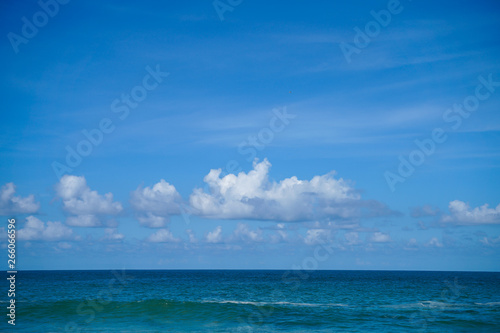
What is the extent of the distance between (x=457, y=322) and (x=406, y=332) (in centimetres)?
632

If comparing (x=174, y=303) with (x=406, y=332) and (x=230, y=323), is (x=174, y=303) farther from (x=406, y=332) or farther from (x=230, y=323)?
(x=406, y=332)

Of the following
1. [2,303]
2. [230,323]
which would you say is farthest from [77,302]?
[230,323]

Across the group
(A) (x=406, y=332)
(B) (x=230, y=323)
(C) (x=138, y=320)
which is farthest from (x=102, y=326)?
(A) (x=406, y=332)

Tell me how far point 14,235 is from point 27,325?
1126 centimetres

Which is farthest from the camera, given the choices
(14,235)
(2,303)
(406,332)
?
(2,303)

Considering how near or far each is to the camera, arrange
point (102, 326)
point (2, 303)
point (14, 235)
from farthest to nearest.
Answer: point (2, 303) < point (102, 326) < point (14, 235)

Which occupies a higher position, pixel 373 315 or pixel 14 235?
pixel 14 235

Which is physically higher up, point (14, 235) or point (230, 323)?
point (14, 235)

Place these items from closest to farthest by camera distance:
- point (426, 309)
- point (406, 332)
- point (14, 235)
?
point (14, 235)
point (406, 332)
point (426, 309)

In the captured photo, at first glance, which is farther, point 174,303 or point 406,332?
point 174,303

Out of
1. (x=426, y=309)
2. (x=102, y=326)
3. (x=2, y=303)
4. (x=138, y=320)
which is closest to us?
(x=102, y=326)

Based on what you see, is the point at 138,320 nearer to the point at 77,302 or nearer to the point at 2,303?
the point at 77,302

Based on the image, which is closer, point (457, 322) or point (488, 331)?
point (488, 331)

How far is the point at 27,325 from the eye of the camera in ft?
101
